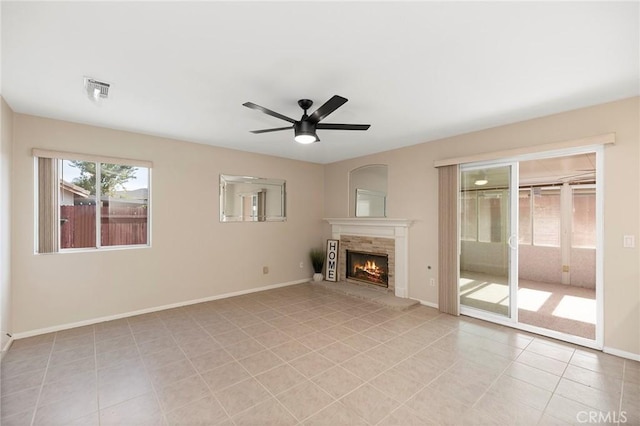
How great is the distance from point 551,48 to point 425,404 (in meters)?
2.77

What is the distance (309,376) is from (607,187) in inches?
141

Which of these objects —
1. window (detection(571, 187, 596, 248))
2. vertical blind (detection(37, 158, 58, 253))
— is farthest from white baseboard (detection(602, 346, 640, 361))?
vertical blind (detection(37, 158, 58, 253))

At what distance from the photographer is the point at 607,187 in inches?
115

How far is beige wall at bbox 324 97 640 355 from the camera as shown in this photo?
2781 mm

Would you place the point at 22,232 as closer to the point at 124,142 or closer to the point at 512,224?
the point at 124,142

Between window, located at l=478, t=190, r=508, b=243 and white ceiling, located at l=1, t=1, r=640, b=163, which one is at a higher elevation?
white ceiling, located at l=1, t=1, r=640, b=163

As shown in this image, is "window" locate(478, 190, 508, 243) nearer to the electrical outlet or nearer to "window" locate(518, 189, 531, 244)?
the electrical outlet

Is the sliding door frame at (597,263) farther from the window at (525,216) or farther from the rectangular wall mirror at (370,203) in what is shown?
the window at (525,216)

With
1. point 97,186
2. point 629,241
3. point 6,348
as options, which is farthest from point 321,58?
point 6,348

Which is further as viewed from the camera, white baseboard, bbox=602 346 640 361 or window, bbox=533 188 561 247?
window, bbox=533 188 561 247

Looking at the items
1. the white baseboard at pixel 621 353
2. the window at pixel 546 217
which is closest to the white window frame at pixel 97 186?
the white baseboard at pixel 621 353

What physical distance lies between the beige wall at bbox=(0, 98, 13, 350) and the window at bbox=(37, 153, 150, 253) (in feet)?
1.04

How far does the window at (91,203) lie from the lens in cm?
343

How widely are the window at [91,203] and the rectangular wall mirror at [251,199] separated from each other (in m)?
1.21
